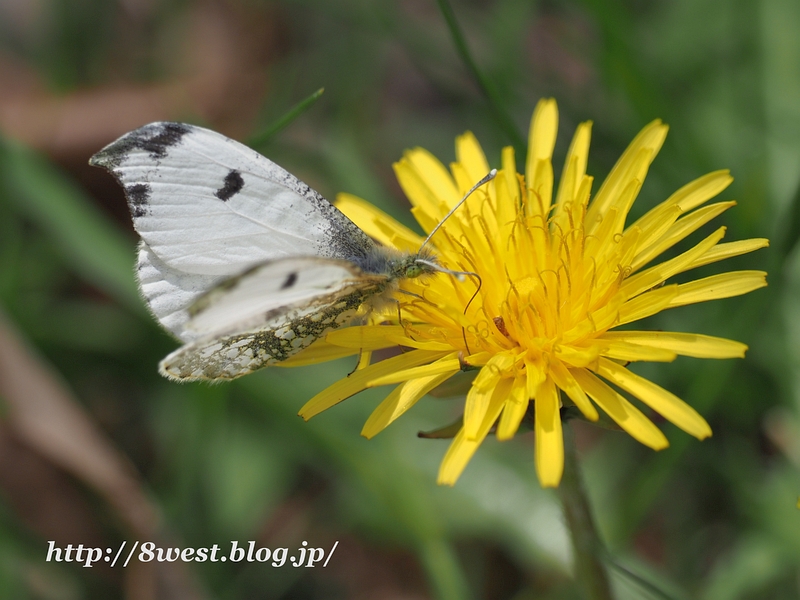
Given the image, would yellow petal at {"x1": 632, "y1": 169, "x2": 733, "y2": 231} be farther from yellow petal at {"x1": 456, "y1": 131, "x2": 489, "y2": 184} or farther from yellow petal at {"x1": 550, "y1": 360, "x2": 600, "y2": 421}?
yellow petal at {"x1": 456, "y1": 131, "x2": 489, "y2": 184}

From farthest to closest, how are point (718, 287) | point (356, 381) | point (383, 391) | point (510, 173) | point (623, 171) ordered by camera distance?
point (383, 391) → point (510, 173) → point (623, 171) → point (356, 381) → point (718, 287)

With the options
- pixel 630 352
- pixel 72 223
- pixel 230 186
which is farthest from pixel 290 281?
pixel 72 223

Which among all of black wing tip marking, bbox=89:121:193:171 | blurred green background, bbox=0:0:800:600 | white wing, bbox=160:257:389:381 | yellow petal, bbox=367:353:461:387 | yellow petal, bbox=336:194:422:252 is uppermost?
black wing tip marking, bbox=89:121:193:171

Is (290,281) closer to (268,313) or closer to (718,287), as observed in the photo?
(268,313)

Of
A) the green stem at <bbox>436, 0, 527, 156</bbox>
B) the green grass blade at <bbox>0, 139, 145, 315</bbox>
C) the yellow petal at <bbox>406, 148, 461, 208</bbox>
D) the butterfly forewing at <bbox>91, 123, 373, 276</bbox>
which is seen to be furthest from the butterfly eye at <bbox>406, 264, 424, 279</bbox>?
the green grass blade at <bbox>0, 139, 145, 315</bbox>

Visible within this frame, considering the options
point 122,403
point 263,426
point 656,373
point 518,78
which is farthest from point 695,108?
point 122,403

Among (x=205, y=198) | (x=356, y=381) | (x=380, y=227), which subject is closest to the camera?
(x=356, y=381)

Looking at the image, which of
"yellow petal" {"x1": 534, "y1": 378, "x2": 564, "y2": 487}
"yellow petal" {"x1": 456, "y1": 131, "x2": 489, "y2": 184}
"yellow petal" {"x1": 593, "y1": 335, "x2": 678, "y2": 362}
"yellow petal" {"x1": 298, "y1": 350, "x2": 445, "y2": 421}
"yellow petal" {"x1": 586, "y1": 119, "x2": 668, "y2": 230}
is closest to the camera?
"yellow petal" {"x1": 534, "y1": 378, "x2": 564, "y2": 487}
